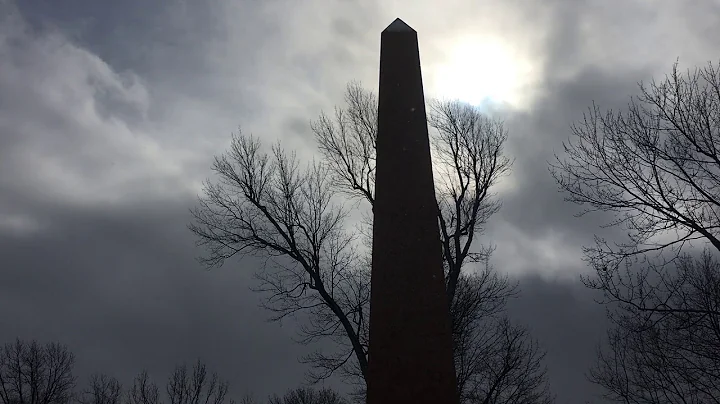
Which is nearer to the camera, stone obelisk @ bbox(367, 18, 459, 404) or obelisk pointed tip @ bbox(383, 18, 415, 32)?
stone obelisk @ bbox(367, 18, 459, 404)

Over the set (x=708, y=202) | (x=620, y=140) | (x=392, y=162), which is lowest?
(x=392, y=162)

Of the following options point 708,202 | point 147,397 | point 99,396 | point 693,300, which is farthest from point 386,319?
point 99,396

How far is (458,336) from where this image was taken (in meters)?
12.4

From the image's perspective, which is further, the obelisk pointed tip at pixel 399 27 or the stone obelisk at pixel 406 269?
the obelisk pointed tip at pixel 399 27

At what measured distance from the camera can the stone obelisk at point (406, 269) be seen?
4.03m

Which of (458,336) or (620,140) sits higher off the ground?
(620,140)

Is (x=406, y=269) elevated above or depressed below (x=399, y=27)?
below

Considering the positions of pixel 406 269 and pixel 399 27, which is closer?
pixel 406 269

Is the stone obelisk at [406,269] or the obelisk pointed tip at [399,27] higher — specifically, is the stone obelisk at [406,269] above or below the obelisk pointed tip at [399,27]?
below

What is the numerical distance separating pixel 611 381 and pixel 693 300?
14.8 feet

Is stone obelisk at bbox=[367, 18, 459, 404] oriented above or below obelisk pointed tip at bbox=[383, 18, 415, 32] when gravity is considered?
below

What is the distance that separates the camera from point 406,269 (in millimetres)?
4352

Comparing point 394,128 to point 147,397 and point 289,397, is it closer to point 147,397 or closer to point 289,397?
point 147,397

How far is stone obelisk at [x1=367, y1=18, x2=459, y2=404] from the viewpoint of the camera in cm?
403
